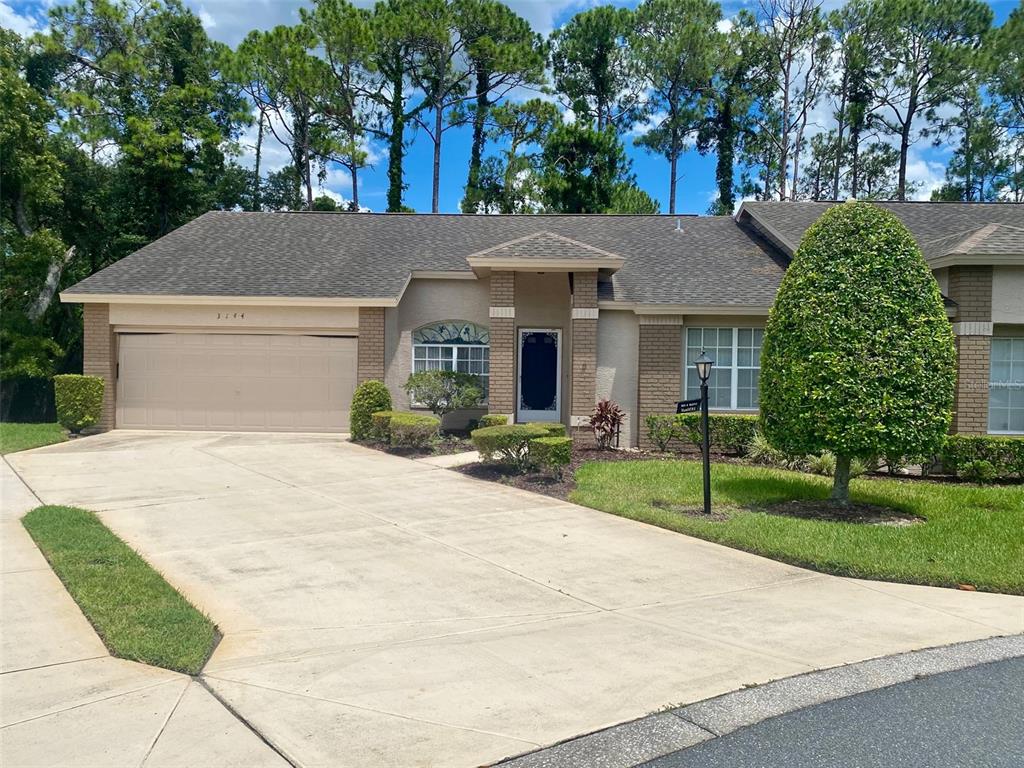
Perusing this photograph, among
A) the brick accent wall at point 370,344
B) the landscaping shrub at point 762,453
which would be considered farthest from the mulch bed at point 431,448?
the landscaping shrub at point 762,453

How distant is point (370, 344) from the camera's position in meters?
17.0

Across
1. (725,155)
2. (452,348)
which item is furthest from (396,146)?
(452,348)

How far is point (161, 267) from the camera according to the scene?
60.4 ft

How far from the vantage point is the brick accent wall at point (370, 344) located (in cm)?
1695

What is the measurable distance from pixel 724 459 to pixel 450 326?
23.6 feet

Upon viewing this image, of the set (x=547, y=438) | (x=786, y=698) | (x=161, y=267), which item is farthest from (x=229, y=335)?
(x=786, y=698)

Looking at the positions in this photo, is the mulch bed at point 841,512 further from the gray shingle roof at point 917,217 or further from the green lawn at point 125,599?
the gray shingle roof at point 917,217

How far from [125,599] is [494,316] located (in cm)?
1039

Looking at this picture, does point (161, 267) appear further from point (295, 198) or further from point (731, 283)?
point (295, 198)

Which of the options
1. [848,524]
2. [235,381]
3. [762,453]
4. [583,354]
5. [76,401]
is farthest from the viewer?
[235,381]

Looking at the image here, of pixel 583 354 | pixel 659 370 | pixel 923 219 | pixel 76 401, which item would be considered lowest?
pixel 76 401

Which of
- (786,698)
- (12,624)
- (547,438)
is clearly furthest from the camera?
(547,438)

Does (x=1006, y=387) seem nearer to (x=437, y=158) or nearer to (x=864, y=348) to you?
(x=864, y=348)

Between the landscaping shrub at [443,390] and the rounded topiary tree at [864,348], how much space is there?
7.65 metres
